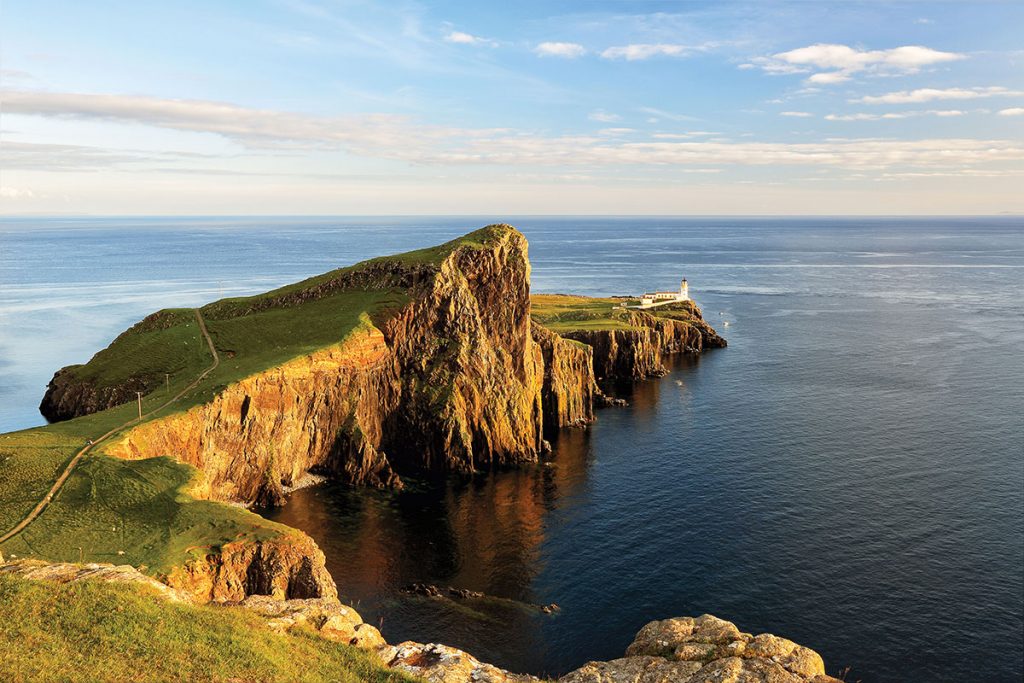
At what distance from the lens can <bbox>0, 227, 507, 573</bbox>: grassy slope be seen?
4581 cm

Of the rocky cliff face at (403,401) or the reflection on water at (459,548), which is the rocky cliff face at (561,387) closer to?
the rocky cliff face at (403,401)

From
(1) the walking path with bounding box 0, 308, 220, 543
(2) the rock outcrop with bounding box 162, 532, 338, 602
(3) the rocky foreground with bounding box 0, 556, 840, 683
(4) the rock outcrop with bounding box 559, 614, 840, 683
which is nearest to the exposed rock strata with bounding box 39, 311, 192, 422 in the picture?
(1) the walking path with bounding box 0, 308, 220, 543

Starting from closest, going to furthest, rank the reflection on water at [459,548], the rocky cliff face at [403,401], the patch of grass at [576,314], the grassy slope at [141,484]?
the grassy slope at [141,484]
the reflection on water at [459,548]
the rocky cliff face at [403,401]
the patch of grass at [576,314]

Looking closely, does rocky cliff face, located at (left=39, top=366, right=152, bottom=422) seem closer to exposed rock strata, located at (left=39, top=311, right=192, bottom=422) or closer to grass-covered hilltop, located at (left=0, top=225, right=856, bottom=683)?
exposed rock strata, located at (left=39, top=311, right=192, bottom=422)

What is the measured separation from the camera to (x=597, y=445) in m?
94.6

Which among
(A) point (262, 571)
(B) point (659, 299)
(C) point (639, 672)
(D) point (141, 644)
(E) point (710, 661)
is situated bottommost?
(A) point (262, 571)

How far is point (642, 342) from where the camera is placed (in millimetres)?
137375

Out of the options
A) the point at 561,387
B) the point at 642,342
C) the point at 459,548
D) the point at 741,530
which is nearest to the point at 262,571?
the point at 459,548

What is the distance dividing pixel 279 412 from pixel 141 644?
5292cm

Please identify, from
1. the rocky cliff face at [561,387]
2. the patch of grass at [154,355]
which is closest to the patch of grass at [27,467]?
the patch of grass at [154,355]

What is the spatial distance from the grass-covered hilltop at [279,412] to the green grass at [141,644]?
16696mm

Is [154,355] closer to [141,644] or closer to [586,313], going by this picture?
[141,644]

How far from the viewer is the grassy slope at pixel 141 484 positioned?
1804 inches

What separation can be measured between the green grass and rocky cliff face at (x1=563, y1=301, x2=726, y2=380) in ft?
356
